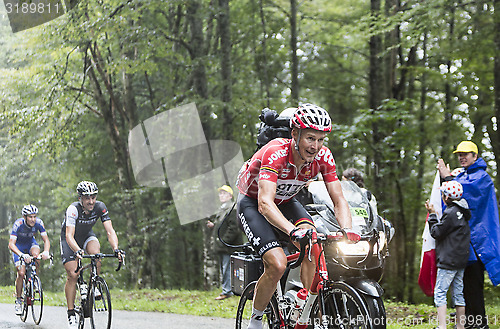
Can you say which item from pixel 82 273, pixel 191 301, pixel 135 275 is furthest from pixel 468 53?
pixel 135 275

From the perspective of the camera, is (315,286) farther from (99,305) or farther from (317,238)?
(99,305)

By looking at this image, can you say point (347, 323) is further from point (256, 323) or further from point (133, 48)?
point (133, 48)

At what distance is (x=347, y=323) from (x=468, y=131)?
14.0m

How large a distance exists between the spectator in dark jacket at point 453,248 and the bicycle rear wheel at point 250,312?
2.52 metres

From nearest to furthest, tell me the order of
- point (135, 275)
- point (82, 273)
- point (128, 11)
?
point (82, 273)
point (128, 11)
point (135, 275)

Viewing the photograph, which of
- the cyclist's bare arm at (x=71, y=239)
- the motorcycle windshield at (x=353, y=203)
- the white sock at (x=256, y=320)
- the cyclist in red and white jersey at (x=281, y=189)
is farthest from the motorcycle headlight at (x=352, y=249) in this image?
the cyclist's bare arm at (x=71, y=239)

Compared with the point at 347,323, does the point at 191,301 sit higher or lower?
lower

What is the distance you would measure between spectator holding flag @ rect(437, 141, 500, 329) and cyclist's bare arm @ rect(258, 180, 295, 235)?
3495mm

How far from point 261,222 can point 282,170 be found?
53cm

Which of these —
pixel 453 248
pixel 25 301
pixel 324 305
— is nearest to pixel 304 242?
pixel 324 305

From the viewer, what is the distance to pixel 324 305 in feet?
15.6

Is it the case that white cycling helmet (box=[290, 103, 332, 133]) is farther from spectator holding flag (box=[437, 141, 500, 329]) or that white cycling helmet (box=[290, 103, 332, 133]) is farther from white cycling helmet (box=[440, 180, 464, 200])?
spectator holding flag (box=[437, 141, 500, 329])

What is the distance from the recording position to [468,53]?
1214cm

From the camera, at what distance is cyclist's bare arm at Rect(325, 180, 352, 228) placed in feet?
16.2
